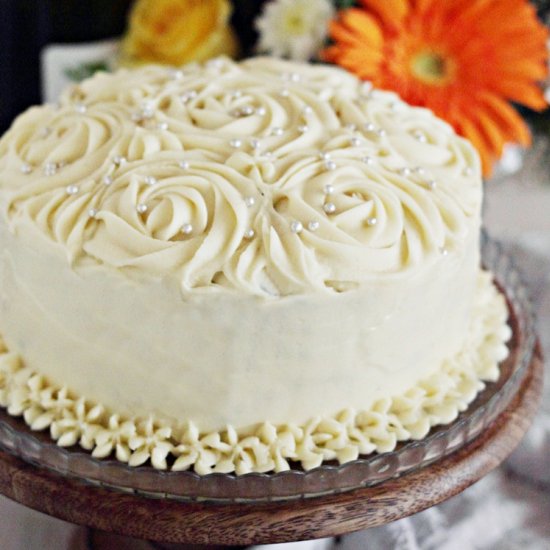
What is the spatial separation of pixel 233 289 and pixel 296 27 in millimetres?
1332

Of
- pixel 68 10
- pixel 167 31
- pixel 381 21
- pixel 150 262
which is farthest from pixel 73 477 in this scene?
pixel 68 10

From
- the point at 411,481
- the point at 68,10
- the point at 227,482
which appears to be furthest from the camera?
the point at 68,10

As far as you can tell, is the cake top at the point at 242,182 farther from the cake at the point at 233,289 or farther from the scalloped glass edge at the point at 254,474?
the scalloped glass edge at the point at 254,474

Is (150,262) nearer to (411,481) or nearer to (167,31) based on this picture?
(411,481)

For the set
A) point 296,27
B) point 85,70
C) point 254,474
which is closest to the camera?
point 254,474

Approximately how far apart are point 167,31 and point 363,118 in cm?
125

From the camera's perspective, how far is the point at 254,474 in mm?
1283

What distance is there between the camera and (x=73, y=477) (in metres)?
1.36

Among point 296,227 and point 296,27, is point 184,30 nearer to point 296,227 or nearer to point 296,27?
point 296,27

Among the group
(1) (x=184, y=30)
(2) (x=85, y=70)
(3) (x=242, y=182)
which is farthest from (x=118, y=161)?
(2) (x=85, y=70)

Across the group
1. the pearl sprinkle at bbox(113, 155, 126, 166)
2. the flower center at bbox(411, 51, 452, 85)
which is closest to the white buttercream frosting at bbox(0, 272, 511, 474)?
the pearl sprinkle at bbox(113, 155, 126, 166)

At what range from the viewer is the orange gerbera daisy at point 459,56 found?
2.12 metres

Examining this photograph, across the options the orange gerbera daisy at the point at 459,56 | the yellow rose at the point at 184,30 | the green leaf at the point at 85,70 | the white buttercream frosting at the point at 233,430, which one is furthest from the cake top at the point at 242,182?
the green leaf at the point at 85,70

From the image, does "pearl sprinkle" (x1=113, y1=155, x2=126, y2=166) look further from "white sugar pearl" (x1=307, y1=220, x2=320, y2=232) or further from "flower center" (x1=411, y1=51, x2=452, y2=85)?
"flower center" (x1=411, y1=51, x2=452, y2=85)
